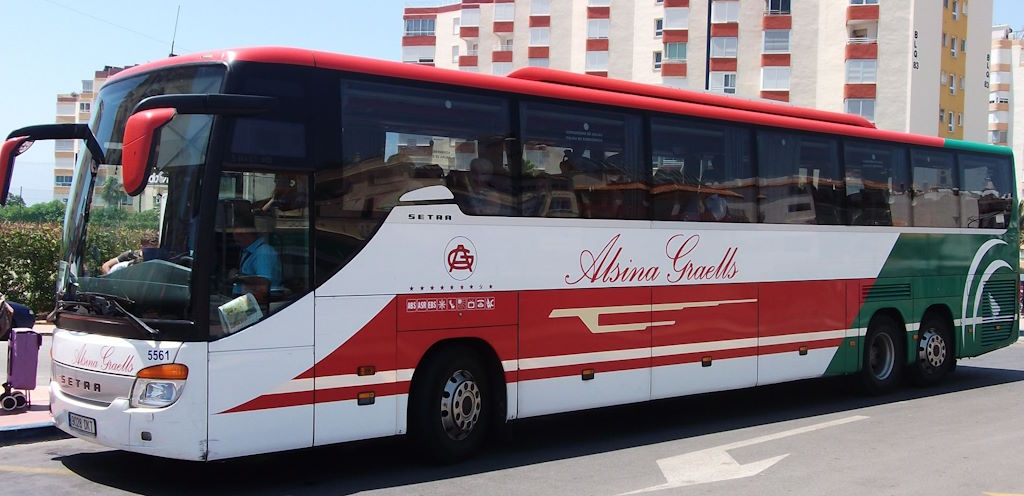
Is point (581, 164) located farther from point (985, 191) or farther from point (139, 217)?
point (985, 191)

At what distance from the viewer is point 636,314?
11.0 m

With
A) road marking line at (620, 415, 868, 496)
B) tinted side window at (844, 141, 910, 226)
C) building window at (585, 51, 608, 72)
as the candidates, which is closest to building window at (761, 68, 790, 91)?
building window at (585, 51, 608, 72)

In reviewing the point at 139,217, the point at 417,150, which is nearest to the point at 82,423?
the point at 139,217

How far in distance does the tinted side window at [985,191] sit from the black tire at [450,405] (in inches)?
385

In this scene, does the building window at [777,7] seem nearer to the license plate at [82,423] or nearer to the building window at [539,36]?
the building window at [539,36]

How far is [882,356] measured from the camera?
577 inches

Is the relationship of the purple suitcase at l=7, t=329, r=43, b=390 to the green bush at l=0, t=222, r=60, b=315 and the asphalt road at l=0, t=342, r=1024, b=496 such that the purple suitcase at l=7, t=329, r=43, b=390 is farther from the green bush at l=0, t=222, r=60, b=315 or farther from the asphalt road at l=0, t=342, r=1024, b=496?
the green bush at l=0, t=222, r=60, b=315

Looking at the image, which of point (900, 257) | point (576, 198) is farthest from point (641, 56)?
point (576, 198)

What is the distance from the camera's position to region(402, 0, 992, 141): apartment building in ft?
203

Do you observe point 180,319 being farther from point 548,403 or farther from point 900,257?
point 900,257

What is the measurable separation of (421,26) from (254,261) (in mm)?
79873

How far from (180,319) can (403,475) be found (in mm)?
2479

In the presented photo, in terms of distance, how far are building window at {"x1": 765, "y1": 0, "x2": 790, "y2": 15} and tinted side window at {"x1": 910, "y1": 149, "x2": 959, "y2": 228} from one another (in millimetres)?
52657

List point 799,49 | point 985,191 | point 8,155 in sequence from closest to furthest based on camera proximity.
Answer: point 8,155, point 985,191, point 799,49
